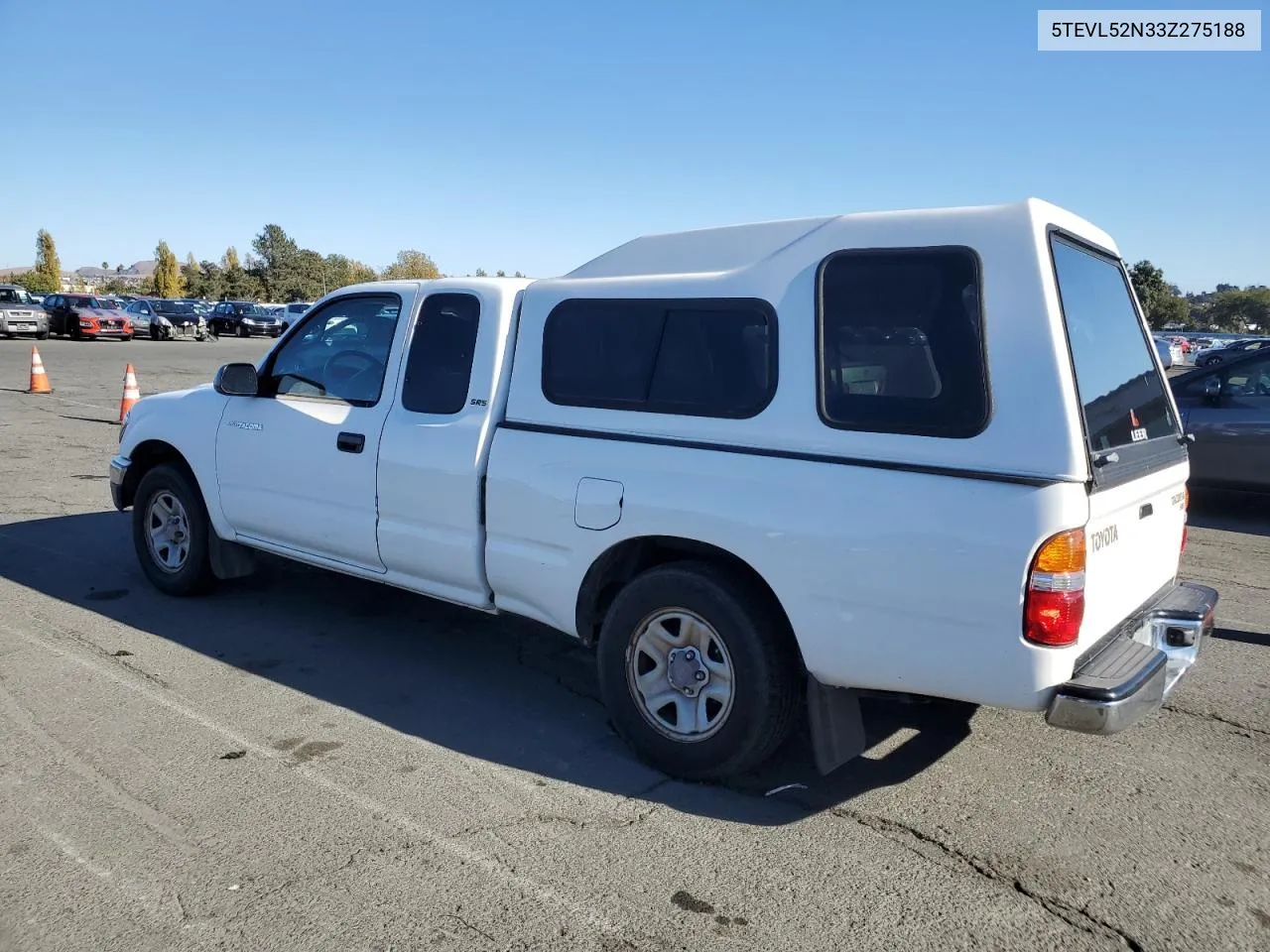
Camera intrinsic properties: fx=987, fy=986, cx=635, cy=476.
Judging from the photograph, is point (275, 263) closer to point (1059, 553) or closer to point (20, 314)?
point (20, 314)

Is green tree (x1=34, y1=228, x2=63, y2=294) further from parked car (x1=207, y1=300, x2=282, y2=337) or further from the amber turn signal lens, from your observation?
the amber turn signal lens

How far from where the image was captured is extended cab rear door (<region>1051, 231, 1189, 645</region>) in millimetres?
3172

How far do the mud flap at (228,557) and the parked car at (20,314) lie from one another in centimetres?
3453

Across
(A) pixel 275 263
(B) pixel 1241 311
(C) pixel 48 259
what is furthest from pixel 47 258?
(B) pixel 1241 311

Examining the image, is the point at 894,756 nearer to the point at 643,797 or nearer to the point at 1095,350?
the point at 643,797

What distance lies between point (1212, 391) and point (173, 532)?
8.84 metres

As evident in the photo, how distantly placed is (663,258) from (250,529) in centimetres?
294

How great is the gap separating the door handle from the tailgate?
3302 millimetres

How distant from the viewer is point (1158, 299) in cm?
7944

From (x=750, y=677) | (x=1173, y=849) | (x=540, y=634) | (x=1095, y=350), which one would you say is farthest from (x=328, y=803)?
(x=1095, y=350)

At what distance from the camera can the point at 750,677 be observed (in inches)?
140

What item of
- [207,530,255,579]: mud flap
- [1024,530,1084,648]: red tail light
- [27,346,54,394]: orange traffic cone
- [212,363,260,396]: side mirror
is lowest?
[207,530,255,579]: mud flap

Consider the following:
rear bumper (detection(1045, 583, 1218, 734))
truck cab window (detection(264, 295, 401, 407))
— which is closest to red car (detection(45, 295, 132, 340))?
truck cab window (detection(264, 295, 401, 407))

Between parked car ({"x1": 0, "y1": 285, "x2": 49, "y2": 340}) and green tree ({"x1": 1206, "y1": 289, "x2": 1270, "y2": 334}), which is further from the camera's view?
green tree ({"x1": 1206, "y1": 289, "x2": 1270, "y2": 334})
